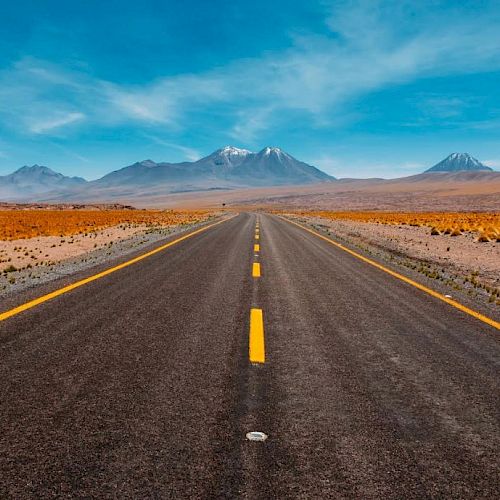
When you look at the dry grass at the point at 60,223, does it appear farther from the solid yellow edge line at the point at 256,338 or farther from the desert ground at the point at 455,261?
the solid yellow edge line at the point at 256,338

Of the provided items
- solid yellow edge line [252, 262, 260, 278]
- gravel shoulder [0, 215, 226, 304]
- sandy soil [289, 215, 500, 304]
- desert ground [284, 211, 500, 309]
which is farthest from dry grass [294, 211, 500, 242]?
gravel shoulder [0, 215, 226, 304]

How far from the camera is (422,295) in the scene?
8.15 m

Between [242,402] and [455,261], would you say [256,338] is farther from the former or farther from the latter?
[455,261]

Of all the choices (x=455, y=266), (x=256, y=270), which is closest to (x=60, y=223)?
(x=256, y=270)

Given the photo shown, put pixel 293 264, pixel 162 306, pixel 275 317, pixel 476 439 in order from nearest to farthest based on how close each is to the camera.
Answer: pixel 476 439
pixel 275 317
pixel 162 306
pixel 293 264

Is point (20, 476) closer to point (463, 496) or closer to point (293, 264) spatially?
point (463, 496)

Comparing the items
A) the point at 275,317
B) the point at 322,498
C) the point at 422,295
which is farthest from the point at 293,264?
the point at 322,498

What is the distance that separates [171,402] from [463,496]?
2.13 meters

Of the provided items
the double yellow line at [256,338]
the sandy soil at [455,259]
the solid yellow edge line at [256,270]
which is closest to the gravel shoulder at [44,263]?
the solid yellow edge line at [256,270]

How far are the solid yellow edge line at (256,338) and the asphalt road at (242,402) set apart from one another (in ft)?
0.33

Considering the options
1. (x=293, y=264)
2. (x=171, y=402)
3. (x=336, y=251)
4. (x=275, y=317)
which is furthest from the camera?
(x=336, y=251)

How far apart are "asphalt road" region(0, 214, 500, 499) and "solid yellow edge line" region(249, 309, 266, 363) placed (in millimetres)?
100

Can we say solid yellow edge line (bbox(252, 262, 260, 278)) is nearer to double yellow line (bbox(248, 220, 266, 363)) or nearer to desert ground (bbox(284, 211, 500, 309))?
double yellow line (bbox(248, 220, 266, 363))

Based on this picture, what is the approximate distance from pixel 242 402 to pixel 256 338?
65.4 inches
